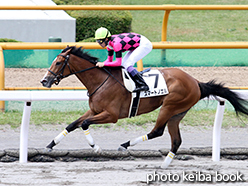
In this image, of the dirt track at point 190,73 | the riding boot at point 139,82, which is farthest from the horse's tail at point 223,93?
the dirt track at point 190,73

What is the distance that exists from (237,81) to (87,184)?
4.56 m

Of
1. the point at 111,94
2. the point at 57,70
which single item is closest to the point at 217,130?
the point at 111,94

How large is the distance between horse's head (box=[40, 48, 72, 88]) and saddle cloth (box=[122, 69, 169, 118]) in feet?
2.09

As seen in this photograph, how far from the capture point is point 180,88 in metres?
4.99

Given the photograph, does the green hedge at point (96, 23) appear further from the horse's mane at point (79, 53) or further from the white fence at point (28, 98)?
the horse's mane at point (79, 53)

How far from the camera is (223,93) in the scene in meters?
5.21

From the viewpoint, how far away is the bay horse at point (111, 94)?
474 cm

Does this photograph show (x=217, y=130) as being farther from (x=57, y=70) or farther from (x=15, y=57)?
(x=15, y=57)

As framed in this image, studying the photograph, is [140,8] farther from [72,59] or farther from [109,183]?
[109,183]

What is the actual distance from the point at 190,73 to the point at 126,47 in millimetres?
3160

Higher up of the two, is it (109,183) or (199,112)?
(109,183)

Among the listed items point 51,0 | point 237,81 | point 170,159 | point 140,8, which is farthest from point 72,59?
point 51,0

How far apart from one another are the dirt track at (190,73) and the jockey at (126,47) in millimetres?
2766

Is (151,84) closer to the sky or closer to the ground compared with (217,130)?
closer to the sky
